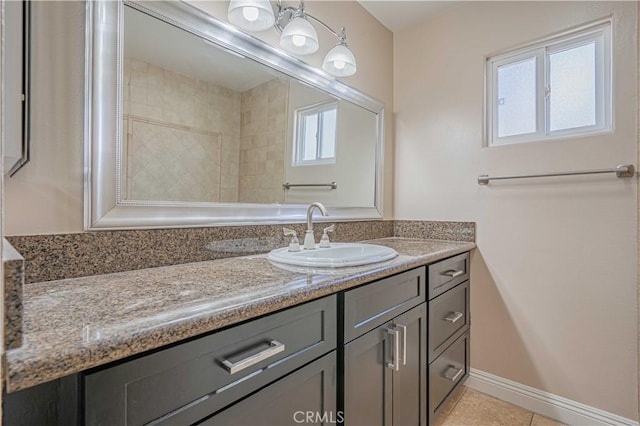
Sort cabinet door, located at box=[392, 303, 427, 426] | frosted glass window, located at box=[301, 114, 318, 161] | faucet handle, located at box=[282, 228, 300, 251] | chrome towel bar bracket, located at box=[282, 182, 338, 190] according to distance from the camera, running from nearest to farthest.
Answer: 1. cabinet door, located at box=[392, 303, 427, 426]
2. faucet handle, located at box=[282, 228, 300, 251]
3. chrome towel bar bracket, located at box=[282, 182, 338, 190]
4. frosted glass window, located at box=[301, 114, 318, 161]

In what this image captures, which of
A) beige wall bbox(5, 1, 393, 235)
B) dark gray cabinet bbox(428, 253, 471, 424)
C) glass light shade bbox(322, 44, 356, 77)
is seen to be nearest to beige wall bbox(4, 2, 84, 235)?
beige wall bbox(5, 1, 393, 235)

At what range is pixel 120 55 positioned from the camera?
98cm

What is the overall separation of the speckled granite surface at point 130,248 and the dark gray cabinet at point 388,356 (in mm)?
578

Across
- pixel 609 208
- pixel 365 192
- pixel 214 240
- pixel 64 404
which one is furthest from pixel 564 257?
pixel 64 404

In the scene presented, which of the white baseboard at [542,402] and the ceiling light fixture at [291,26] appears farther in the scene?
the white baseboard at [542,402]

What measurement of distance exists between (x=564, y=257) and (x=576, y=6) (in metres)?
1.31

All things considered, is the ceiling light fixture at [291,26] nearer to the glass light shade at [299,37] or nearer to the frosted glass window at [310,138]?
the glass light shade at [299,37]

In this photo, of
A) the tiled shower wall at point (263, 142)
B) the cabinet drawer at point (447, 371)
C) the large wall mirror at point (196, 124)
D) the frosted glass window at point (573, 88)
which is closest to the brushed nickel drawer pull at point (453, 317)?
the cabinet drawer at point (447, 371)

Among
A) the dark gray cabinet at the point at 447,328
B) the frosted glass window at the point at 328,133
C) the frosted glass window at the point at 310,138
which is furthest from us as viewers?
the frosted glass window at the point at 328,133

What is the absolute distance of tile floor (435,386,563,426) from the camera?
161 cm

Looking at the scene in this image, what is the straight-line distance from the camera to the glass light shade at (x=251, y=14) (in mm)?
1198

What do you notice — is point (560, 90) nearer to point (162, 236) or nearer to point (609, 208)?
point (609, 208)

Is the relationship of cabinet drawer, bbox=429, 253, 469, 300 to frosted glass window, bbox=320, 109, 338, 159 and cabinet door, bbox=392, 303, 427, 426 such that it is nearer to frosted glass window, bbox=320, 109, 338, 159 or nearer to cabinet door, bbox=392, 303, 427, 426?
cabinet door, bbox=392, 303, 427, 426

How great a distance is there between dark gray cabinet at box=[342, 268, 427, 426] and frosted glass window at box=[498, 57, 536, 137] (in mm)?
1175
